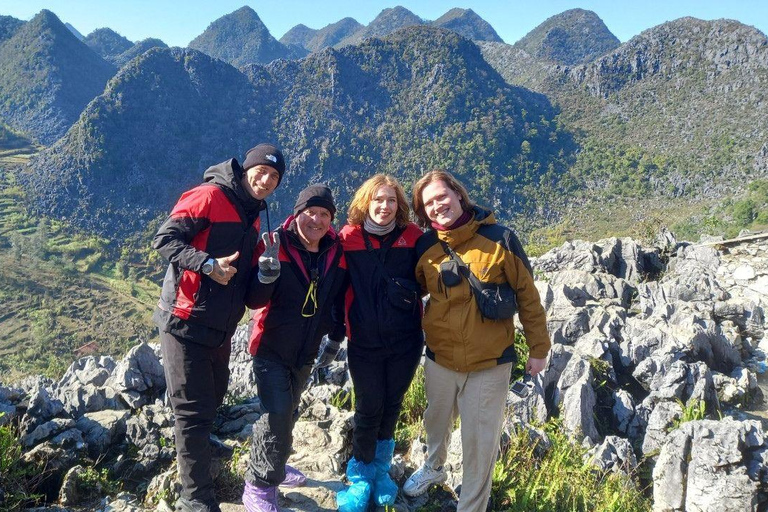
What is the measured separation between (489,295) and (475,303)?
0.35 ft

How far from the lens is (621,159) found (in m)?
68.3

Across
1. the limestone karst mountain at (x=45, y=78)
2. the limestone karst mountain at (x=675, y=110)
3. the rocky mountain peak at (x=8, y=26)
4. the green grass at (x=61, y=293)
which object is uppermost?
the rocky mountain peak at (x=8, y=26)

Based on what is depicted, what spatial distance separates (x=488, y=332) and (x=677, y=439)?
8.40ft

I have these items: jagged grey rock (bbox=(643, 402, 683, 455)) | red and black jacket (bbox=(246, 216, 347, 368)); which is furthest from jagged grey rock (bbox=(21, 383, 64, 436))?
jagged grey rock (bbox=(643, 402, 683, 455))

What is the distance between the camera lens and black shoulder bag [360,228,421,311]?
3264mm

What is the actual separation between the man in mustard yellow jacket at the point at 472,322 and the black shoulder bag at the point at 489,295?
17 mm

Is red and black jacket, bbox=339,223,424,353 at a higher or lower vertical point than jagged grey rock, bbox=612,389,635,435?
higher

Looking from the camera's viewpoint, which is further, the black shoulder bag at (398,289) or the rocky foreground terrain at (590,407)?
the rocky foreground terrain at (590,407)

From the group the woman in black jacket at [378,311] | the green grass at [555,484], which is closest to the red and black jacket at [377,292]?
the woman in black jacket at [378,311]

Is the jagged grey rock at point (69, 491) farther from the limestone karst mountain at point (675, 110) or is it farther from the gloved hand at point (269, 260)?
the limestone karst mountain at point (675, 110)

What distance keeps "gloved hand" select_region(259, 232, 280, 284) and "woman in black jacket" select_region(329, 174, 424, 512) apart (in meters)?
0.52

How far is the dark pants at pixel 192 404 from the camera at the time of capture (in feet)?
9.98

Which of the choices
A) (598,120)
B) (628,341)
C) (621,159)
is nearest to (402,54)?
(598,120)

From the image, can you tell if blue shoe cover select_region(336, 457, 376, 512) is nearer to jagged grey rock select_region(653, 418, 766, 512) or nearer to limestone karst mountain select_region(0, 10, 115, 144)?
jagged grey rock select_region(653, 418, 766, 512)
